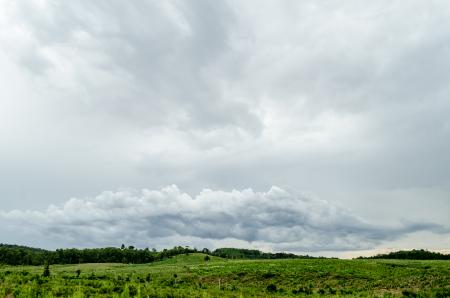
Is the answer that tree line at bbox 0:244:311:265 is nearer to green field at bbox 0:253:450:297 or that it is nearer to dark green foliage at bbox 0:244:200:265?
dark green foliage at bbox 0:244:200:265

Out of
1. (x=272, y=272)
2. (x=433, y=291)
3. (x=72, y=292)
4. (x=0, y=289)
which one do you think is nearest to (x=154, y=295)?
(x=72, y=292)

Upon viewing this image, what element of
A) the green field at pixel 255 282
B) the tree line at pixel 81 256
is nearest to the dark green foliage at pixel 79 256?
the tree line at pixel 81 256

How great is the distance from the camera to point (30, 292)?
33656 mm

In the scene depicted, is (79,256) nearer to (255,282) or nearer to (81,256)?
(81,256)

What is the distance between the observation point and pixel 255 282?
6062 cm

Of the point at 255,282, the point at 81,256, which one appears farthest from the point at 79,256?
the point at 255,282

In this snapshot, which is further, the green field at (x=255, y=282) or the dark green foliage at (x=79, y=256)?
the dark green foliage at (x=79, y=256)

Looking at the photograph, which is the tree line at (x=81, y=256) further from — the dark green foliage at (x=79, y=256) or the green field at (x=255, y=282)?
the green field at (x=255, y=282)

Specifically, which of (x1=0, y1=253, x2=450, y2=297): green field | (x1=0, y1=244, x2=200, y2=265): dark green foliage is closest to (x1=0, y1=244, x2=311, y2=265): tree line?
(x1=0, y1=244, x2=200, y2=265): dark green foliage

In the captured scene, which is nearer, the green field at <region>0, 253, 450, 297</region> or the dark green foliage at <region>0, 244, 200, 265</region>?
the green field at <region>0, 253, 450, 297</region>

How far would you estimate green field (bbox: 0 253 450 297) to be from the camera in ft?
124

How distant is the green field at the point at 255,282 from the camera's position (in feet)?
124

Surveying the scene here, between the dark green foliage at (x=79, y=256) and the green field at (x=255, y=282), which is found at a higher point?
the dark green foliage at (x=79, y=256)

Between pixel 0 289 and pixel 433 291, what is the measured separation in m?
39.4
